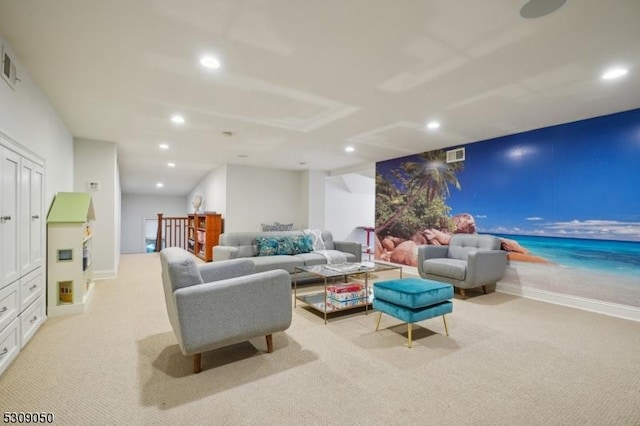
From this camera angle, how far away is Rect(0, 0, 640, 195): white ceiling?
1.82 m

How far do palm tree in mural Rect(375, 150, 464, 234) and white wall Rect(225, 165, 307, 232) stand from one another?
2924 mm

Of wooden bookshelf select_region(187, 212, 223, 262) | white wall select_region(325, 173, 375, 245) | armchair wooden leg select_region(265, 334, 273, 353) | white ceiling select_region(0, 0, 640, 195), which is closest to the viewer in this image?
white ceiling select_region(0, 0, 640, 195)

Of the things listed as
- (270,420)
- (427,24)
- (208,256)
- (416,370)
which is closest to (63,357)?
(270,420)

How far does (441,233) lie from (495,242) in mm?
1057

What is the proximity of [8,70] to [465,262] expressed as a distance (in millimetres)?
5177

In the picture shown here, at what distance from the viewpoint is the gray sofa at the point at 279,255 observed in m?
4.46

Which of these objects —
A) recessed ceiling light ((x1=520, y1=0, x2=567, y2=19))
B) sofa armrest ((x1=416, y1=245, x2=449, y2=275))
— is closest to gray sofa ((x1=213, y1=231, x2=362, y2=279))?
sofa armrest ((x1=416, y1=245, x2=449, y2=275))

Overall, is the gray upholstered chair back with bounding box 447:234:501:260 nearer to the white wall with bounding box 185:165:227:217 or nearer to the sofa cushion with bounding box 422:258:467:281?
the sofa cushion with bounding box 422:258:467:281

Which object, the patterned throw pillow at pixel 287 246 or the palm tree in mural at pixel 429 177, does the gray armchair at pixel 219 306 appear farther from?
the palm tree in mural at pixel 429 177

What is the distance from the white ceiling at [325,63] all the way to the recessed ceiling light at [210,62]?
71mm

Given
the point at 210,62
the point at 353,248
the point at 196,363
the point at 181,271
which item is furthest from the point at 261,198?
the point at 196,363

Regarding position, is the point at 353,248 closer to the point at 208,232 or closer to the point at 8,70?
the point at 208,232

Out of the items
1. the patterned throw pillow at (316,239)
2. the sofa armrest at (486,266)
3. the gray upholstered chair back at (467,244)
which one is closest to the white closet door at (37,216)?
the patterned throw pillow at (316,239)

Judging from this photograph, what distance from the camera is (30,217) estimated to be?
2.69m
